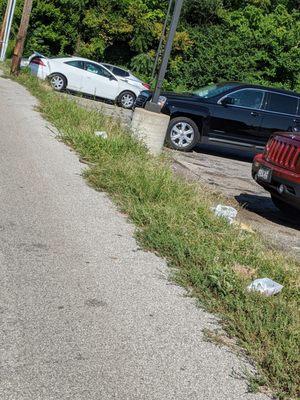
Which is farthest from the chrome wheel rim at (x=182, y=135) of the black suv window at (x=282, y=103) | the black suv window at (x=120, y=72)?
the black suv window at (x=120, y=72)

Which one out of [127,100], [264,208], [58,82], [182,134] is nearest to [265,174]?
[264,208]

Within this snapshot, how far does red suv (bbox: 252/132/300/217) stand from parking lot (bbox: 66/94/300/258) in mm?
421

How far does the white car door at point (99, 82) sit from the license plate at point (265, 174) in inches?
640

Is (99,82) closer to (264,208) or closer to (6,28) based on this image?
(6,28)

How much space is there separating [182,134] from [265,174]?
5.42m

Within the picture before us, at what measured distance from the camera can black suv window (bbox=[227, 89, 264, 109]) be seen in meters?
14.2

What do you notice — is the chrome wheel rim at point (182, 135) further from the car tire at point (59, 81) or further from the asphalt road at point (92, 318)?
the car tire at point (59, 81)

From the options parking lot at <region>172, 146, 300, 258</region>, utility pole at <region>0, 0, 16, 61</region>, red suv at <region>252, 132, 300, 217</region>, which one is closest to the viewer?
parking lot at <region>172, 146, 300, 258</region>

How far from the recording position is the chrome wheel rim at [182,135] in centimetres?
1391

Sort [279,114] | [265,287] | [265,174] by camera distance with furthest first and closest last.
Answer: [279,114] < [265,174] < [265,287]

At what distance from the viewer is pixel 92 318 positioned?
4.26 metres

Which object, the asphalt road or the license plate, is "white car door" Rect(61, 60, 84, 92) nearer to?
the license plate

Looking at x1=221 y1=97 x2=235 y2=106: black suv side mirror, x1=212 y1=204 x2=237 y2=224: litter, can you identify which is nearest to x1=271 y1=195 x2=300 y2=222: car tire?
x1=212 y1=204 x2=237 y2=224: litter

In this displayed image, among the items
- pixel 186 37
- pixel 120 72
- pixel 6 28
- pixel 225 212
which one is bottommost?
pixel 225 212
